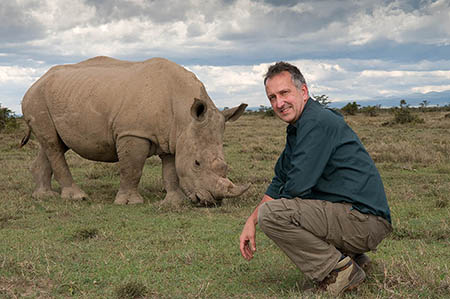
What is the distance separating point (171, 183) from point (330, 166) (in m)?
5.00

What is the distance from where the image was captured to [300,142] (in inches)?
144

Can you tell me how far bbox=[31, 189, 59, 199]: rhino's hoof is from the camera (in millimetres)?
9016

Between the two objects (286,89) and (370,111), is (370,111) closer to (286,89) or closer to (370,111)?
(370,111)

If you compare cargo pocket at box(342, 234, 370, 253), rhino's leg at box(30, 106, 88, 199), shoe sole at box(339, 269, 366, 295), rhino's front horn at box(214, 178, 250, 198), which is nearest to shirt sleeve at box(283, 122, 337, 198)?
cargo pocket at box(342, 234, 370, 253)

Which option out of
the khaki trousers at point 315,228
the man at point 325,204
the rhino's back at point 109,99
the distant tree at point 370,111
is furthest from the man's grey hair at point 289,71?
the distant tree at point 370,111

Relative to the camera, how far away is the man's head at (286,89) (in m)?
3.85

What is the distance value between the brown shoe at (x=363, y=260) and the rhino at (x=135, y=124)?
123 inches

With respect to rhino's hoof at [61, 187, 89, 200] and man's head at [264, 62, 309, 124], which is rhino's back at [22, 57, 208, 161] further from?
man's head at [264, 62, 309, 124]

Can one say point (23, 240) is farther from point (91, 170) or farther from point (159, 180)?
point (91, 170)

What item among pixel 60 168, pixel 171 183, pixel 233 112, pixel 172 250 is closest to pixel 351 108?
pixel 233 112

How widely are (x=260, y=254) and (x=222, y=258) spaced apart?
0.41 meters

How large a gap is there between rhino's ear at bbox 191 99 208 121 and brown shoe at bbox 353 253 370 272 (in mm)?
3810

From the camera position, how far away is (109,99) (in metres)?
8.49

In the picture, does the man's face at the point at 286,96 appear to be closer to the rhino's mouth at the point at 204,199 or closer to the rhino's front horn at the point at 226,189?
the rhino's front horn at the point at 226,189
